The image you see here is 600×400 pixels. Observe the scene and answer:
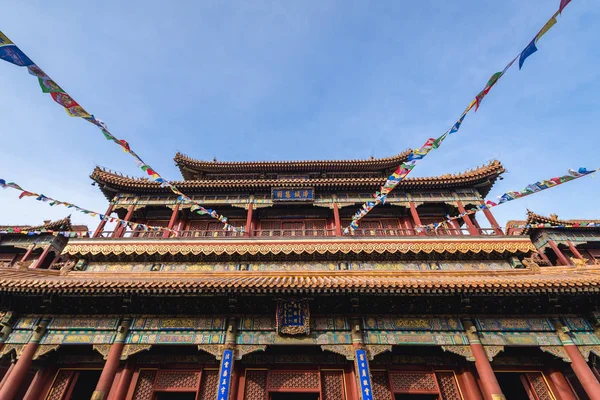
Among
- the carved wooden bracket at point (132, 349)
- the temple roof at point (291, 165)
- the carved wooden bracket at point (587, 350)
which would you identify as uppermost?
the temple roof at point (291, 165)

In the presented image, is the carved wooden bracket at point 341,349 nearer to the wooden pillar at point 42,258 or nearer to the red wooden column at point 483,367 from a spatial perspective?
the red wooden column at point 483,367

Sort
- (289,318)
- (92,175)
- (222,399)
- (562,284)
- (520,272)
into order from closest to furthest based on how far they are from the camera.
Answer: (222,399) → (562,284) → (289,318) → (520,272) → (92,175)

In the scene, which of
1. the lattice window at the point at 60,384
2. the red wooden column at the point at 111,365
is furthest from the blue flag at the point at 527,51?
the lattice window at the point at 60,384

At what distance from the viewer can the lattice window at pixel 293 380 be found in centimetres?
782

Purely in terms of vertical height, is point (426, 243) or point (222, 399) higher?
point (426, 243)

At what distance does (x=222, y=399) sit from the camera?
6.77 m

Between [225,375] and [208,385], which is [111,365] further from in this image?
[225,375]

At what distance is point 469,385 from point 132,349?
345 inches

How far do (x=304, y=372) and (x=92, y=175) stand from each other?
1310 cm

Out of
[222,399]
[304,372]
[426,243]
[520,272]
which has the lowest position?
[222,399]

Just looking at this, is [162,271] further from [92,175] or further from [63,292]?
[92,175]

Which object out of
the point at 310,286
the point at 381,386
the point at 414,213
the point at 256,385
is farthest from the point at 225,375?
the point at 414,213

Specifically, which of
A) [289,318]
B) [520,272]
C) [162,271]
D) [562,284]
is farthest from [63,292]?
[520,272]

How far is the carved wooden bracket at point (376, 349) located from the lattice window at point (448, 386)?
176cm
